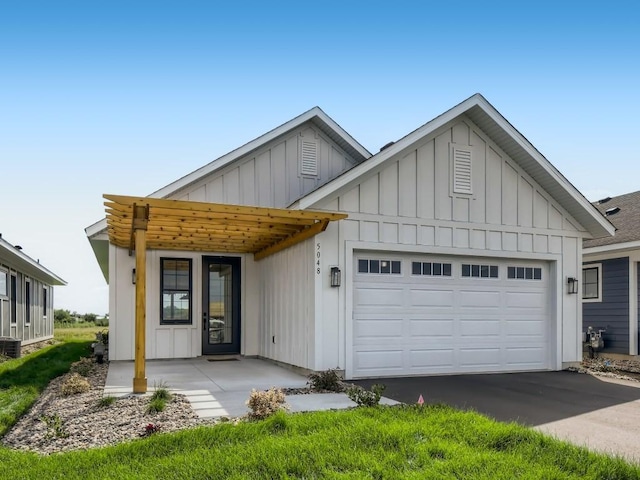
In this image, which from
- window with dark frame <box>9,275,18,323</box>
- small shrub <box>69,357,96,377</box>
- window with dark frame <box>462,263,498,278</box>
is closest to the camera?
small shrub <box>69,357,96,377</box>

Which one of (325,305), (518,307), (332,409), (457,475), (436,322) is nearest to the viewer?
(457,475)

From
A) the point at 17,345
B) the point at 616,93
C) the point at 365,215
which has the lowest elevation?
the point at 17,345

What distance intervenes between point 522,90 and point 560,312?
183 inches

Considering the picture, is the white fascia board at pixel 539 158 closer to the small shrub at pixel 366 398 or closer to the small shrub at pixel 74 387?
the small shrub at pixel 366 398

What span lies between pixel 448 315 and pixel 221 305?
5497 millimetres

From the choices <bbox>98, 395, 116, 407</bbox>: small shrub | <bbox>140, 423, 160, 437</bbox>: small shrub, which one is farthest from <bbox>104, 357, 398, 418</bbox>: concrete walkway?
<bbox>140, 423, 160, 437</bbox>: small shrub

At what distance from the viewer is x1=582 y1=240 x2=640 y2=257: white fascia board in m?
12.9

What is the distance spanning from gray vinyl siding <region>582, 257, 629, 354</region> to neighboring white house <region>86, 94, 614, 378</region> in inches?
117

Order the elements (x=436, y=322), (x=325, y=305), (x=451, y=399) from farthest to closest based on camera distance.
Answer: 1. (x=436, y=322)
2. (x=325, y=305)
3. (x=451, y=399)

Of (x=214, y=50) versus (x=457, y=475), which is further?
(x=214, y=50)

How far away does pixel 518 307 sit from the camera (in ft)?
36.5

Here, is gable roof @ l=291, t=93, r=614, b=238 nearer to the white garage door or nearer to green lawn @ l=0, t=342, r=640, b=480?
the white garage door

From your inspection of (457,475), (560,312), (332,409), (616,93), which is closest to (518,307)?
(560,312)

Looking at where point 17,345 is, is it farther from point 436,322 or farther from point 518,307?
point 518,307
